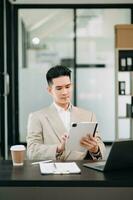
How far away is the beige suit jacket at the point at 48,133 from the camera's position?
2.32 metres

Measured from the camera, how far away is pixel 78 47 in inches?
244

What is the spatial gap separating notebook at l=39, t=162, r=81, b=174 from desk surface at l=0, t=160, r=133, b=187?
0.03m

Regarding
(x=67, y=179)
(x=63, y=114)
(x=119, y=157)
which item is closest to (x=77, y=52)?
(x=63, y=114)

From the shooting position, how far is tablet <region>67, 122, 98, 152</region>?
2.04m

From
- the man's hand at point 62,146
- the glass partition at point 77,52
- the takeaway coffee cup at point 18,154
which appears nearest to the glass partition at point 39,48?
the glass partition at point 77,52

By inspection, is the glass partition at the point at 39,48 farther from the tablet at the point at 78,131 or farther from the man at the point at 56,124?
the tablet at the point at 78,131

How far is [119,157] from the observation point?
6.07 ft

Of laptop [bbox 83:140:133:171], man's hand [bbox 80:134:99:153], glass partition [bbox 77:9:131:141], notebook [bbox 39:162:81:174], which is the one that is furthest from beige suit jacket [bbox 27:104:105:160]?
glass partition [bbox 77:9:131:141]

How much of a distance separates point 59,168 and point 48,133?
511 mm

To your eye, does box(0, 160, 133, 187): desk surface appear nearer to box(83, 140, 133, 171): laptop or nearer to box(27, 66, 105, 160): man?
box(83, 140, 133, 171): laptop

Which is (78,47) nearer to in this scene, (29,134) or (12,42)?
(12,42)

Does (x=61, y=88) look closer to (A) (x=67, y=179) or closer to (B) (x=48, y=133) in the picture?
(B) (x=48, y=133)

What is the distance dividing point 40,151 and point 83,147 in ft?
0.90

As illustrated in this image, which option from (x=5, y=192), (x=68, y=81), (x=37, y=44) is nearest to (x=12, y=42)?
(x=37, y=44)
